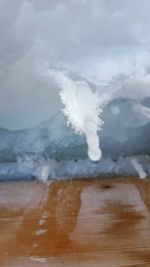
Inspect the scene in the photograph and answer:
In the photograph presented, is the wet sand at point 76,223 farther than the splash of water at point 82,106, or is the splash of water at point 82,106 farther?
the splash of water at point 82,106

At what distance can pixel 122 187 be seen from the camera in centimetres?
270

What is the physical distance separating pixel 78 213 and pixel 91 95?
0.79 meters

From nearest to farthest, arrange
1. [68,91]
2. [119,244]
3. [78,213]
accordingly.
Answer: [119,244] → [78,213] → [68,91]

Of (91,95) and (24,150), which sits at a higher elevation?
(91,95)

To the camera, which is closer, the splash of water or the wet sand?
the wet sand

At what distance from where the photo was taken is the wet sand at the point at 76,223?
173 centimetres

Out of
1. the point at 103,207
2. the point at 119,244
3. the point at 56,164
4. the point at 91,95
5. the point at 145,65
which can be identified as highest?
the point at 145,65

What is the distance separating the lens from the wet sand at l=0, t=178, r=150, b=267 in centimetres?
173

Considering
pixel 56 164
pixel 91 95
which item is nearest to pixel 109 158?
pixel 56 164

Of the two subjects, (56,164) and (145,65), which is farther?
(56,164)

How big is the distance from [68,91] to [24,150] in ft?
2.27

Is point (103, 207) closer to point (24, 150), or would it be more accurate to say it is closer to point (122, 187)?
point (122, 187)

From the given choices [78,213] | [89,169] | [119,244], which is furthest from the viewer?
[89,169]

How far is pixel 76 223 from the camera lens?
7.00 ft
